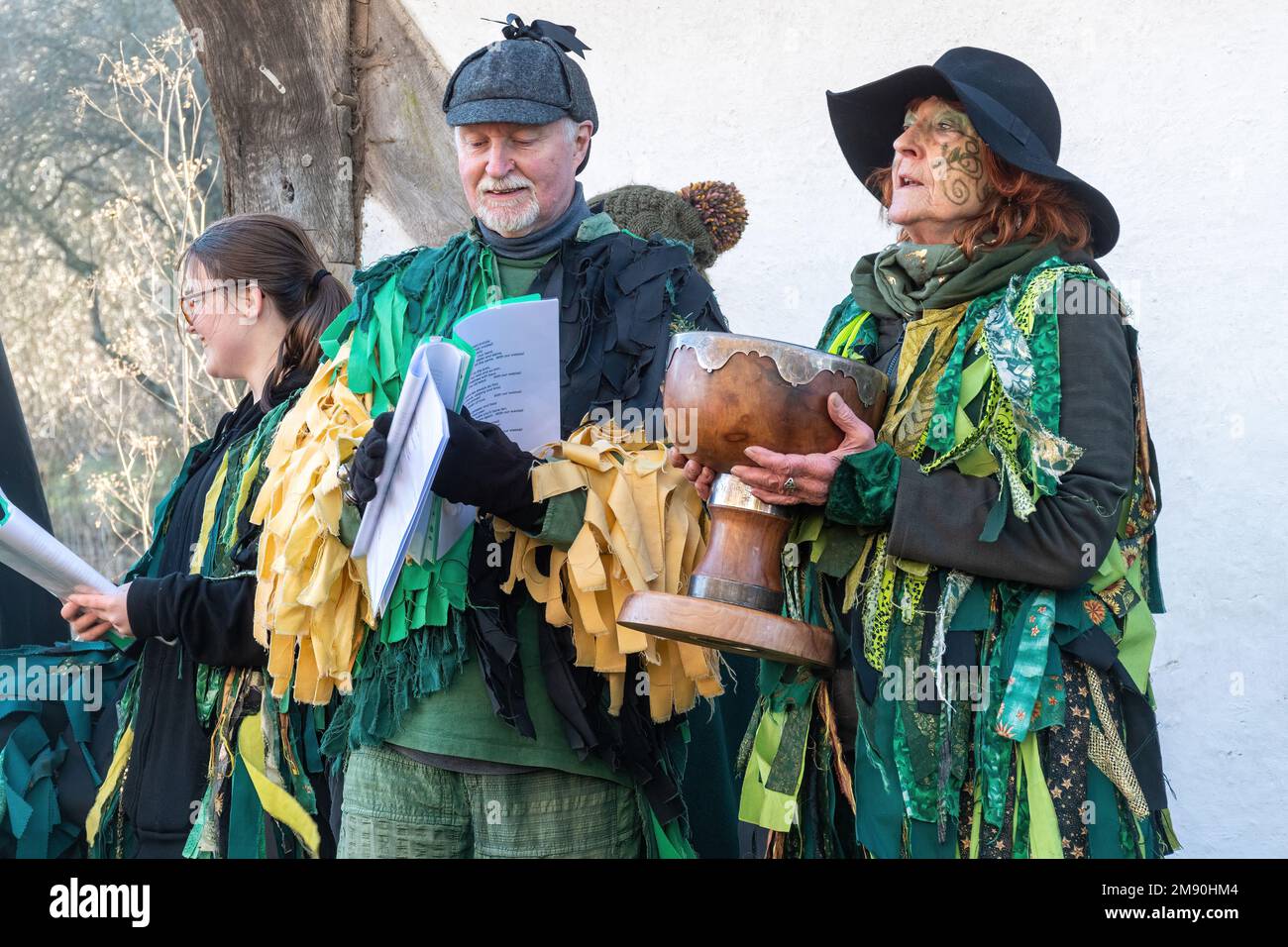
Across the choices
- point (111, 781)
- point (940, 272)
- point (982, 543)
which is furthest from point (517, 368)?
point (111, 781)

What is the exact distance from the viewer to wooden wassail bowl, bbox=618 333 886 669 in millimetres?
1935

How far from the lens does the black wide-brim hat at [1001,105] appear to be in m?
2.06

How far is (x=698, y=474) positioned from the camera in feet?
7.01

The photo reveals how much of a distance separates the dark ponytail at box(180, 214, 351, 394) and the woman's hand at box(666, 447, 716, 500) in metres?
1.19

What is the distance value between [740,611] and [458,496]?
52 centimetres

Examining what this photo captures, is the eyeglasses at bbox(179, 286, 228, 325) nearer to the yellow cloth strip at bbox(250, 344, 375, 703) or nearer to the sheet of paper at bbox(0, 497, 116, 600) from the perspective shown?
the sheet of paper at bbox(0, 497, 116, 600)

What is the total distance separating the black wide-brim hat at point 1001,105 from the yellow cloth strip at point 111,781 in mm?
1909

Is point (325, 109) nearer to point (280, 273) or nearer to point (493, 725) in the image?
point (280, 273)

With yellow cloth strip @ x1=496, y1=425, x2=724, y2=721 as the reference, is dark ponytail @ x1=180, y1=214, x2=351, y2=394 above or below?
above

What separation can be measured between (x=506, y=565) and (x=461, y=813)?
414 mm

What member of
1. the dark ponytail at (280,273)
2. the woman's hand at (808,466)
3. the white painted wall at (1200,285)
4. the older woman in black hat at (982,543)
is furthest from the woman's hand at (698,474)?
the white painted wall at (1200,285)

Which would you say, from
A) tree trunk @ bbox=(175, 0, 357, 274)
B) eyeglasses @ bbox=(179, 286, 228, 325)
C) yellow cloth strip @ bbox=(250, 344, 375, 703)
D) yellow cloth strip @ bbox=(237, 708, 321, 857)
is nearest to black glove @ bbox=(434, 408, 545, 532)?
yellow cloth strip @ bbox=(250, 344, 375, 703)

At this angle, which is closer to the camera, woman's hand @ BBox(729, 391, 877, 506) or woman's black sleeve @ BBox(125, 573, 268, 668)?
woman's hand @ BBox(729, 391, 877, 506)
